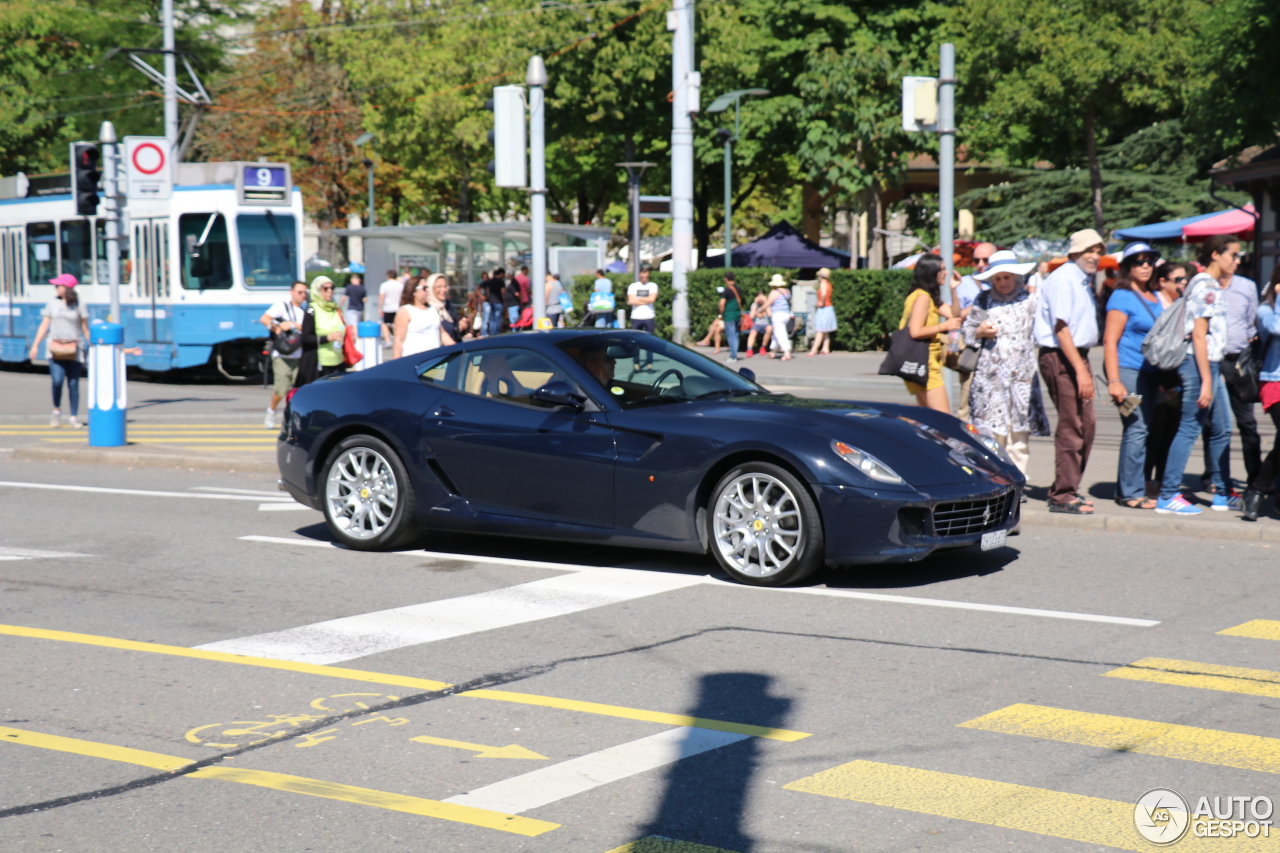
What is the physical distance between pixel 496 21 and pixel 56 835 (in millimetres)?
48671

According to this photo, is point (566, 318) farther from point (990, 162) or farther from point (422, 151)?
point (990, 162)

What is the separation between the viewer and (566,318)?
29.9 m

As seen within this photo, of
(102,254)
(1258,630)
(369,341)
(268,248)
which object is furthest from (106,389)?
(102,254)

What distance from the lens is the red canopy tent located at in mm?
28356

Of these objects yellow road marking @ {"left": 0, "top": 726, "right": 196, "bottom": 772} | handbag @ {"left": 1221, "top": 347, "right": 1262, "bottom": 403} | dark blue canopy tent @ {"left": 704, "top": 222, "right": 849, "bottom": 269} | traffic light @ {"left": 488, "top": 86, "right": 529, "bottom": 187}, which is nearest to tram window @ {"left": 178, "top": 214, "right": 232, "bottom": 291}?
traffic light @ {"left": 488, "top": 86, "right": 529, "bottom": 187}

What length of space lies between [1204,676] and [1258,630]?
1024 millimetres

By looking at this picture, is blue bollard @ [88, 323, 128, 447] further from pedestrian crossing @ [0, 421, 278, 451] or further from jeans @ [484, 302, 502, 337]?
jeans @ [484, 302, 502, 337]

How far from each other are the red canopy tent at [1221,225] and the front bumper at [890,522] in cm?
2258

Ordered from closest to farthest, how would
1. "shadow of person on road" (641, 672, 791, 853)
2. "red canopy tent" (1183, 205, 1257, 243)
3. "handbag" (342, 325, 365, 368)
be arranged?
"shadow of person on road" (641, 672, 791, 853)
"handbag" (342, 325, 365, 368)
"red canopy tent" (1183, 205, 1257, 243)

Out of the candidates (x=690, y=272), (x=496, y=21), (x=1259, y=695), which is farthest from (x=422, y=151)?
(x=1259, y=695)

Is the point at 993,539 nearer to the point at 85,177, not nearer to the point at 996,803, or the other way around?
the point at 996,803

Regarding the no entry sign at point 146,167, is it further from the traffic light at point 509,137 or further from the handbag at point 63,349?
Answer: the traffic light at point 509,137

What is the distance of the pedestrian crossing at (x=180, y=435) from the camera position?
1485cm

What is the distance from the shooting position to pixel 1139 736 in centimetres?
503
